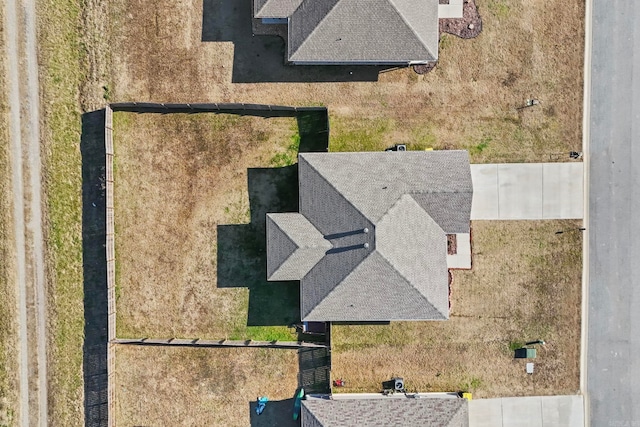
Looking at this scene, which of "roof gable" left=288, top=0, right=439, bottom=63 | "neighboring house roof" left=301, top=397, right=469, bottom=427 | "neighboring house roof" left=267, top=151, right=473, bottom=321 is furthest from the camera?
"neighboring house roof" left=301, top=397, right=469, bottom=427

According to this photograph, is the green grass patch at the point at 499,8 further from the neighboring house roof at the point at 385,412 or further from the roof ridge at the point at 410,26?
the neighboring house roof at the point at 385,412

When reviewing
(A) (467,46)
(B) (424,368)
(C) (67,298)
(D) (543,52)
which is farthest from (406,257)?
(C) (67,298)

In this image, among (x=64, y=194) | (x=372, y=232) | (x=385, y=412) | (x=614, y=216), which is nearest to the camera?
(x=372, y=232)

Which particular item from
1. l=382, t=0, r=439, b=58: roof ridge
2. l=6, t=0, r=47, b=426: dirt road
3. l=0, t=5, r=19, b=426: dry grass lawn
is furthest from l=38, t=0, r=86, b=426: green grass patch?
l=382, t=0, r=439, b=58: roof ridge

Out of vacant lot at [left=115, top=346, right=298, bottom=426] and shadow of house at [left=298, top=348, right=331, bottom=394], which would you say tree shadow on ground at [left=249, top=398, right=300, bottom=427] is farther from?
shadow of house at [left=298, top=348, right=331, bottom=394]

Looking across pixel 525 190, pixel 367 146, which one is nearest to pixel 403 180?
pixel 367 146

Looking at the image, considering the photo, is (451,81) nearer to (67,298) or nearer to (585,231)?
(585,231)

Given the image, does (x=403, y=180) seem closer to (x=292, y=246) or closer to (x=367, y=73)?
(x=292, y=246)
